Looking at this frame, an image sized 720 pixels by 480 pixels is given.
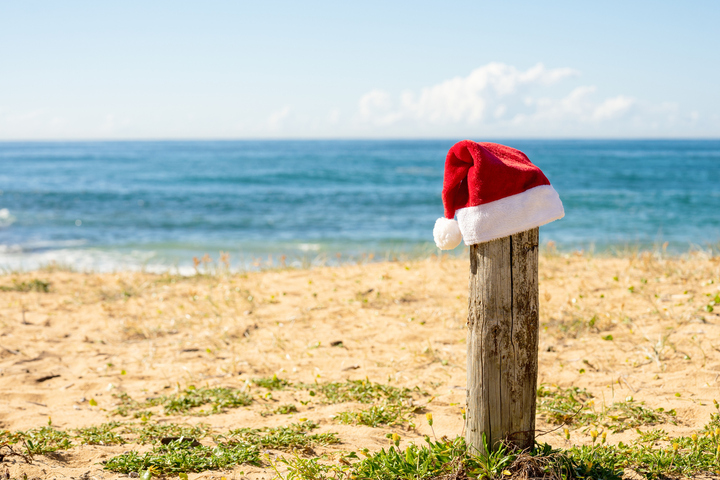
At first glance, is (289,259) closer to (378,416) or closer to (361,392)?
(361,392)

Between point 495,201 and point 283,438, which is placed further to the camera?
point 283,438

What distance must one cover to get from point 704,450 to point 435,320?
311cm

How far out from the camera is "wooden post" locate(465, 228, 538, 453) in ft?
9.02

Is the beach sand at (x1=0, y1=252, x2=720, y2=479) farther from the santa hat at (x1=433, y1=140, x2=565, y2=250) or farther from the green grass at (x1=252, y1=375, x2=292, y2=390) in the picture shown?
the santa hat at (x1=433, y1=140, x2=565, y2=250)

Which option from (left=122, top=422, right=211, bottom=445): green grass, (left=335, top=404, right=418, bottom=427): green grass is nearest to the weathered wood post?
(left=335, top=404, right=418, bottom=427): green grass

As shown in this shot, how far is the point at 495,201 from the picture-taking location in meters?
2.69

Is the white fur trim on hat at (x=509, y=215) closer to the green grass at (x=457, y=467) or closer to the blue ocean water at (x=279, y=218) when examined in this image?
the green grass at (x=457, y=467)

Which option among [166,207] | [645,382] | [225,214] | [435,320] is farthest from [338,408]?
[166,207]

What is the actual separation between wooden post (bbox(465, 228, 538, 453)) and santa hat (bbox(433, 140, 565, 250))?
0.10 m

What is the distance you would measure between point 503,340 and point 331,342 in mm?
3021

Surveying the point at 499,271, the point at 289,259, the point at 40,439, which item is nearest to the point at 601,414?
the point at 499,271

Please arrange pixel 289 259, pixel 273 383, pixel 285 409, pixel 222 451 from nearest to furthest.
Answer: pixel 222 451 < pixel 285 409 < pixel 273 383 < pixel 289 259

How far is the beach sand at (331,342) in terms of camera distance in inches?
158

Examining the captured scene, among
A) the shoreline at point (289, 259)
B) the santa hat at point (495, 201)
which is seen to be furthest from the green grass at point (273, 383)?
the shoreline at point (289, 259)
